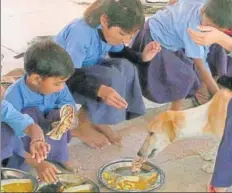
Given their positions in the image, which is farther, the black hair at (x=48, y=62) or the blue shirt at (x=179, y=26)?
the blue shirt at (x=179, y=26)

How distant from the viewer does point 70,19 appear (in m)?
1.31

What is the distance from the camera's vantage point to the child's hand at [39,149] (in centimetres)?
99

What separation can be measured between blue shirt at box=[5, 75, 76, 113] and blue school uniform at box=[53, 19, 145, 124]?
0.27ft

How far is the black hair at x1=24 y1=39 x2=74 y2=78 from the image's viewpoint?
41.0 inches

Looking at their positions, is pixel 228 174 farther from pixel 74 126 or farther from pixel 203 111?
pixel 74 126

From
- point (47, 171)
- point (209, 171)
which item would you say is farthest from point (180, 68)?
point (47, 171)

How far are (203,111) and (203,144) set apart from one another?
138 mm

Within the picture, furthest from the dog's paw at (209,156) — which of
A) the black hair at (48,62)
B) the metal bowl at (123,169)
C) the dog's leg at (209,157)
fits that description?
the black hair at (48,62)

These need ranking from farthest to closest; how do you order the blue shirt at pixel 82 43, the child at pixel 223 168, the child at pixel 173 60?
the child at pixel 173 60 → the blue shirt at pixel 82 43 → the child at pixel 223 168

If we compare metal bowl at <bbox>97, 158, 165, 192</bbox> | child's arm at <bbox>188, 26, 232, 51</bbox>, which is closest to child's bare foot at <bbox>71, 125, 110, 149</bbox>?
metal bowl at <bbox>97, 158, 165, 192</bbox>

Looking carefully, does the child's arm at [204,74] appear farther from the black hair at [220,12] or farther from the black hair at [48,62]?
the black hair at [48,62]

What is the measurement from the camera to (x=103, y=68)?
4.01 ft

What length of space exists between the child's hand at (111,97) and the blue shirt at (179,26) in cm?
24

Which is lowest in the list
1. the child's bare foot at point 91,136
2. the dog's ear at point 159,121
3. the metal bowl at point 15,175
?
the child's bare foot at point 91,136
